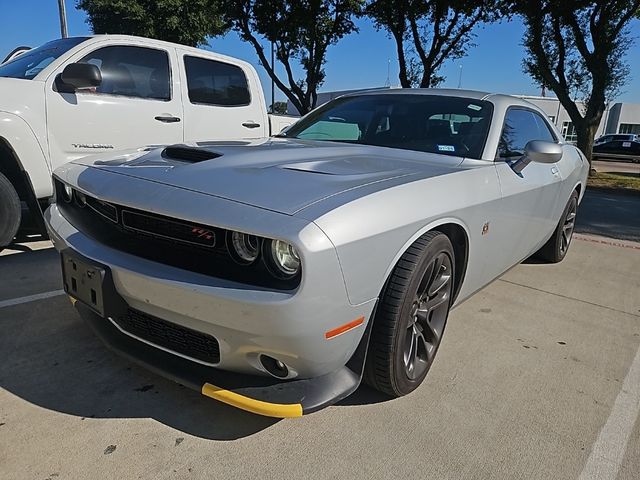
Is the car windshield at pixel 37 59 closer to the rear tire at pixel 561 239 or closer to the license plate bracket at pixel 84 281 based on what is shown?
the license plate bracket at pixel 84 281

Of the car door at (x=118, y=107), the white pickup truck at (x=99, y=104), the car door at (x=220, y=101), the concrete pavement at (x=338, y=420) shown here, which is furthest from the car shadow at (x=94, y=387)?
the car door at (x=220, y=101)

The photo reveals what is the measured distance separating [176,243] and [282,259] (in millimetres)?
470

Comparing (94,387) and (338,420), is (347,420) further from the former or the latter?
(94,387)

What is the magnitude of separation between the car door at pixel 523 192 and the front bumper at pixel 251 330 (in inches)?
61.3

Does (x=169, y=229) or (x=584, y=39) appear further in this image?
(x=584, y=39)

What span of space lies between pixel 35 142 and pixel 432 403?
371cm

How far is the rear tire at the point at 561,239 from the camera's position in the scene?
15.1 feet

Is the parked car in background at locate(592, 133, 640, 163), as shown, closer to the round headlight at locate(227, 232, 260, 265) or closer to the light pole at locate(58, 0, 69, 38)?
the light pole at locate(58, 0, 69, 38)

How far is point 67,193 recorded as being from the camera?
8.55 feet

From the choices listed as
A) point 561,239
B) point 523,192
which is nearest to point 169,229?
point 523,192

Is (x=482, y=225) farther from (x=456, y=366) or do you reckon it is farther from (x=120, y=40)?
(x=120, y=40)

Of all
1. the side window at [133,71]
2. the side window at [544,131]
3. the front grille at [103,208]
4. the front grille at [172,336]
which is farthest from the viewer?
the side window at [133,71]

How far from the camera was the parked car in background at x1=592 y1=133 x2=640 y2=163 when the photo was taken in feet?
86.0

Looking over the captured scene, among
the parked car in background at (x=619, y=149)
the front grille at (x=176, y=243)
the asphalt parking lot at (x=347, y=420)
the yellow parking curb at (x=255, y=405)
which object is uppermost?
the front grille at (x=176, y=243)
